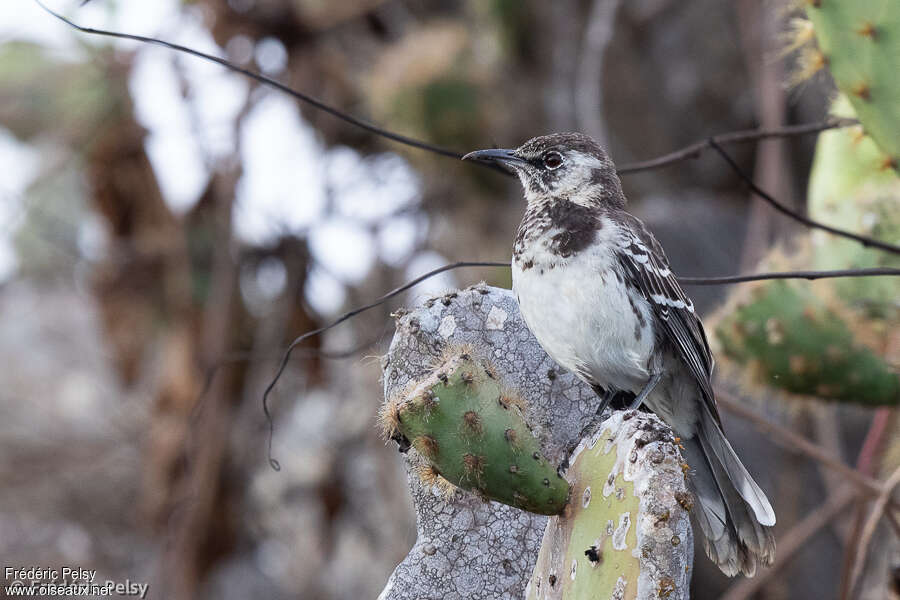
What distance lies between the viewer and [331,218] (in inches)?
245

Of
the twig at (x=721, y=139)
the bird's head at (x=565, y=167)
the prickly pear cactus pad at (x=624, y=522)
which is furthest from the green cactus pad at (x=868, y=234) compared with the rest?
the prickly pear cactus pad at (x=624, y=522)

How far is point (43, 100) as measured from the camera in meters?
6.48

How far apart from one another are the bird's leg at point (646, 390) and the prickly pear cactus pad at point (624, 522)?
1.80 feet

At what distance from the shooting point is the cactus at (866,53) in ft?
8.14

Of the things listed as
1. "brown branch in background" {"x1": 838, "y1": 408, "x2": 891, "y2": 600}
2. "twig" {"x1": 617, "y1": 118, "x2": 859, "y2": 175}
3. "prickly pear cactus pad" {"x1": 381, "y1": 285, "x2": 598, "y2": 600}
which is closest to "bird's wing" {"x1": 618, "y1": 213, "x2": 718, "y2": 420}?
"twig" {"x1": 617, "y1": 118, "x2": 859, "y2": 175}

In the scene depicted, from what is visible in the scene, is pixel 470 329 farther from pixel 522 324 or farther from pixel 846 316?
pixel 846 316

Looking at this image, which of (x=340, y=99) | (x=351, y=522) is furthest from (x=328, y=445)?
(x=340, y=99)

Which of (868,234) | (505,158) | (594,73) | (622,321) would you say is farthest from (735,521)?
(594,73)

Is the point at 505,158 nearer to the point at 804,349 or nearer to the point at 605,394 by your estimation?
the point at 605,394

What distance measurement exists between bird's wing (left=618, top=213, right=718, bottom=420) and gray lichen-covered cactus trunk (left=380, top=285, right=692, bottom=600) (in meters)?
0.28

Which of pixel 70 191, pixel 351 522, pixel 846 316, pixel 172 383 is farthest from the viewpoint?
pixel 70 191

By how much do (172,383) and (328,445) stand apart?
1564 millimetres

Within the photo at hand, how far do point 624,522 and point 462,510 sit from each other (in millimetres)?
632

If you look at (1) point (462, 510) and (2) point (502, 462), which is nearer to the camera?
(2) point (502, 462)
